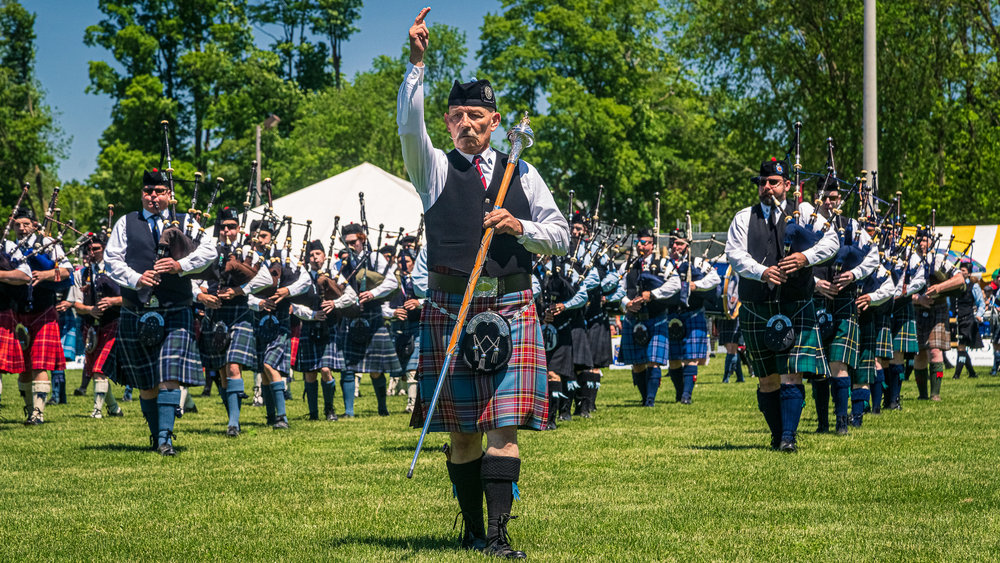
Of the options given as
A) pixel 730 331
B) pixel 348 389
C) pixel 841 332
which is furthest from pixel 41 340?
pixel 730 331

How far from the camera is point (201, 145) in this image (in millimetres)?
30812

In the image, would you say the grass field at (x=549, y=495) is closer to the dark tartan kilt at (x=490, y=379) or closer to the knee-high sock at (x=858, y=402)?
the knee-high sock at (x=858, y=402)

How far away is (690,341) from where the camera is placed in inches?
487

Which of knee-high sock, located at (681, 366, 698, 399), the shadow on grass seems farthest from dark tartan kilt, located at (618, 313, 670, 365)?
the shadow on grass

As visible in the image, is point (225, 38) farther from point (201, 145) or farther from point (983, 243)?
point (983, 243)

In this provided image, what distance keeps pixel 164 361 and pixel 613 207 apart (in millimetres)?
26048

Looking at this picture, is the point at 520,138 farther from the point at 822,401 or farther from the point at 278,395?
the point at 278,395

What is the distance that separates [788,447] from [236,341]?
171 inches

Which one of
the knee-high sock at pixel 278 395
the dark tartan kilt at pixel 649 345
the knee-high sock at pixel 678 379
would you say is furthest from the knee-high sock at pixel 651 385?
the knee-high sock at pixel 278 395

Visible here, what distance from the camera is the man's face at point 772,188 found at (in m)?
7.46

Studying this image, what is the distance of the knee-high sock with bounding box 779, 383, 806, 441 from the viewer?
7.36 m

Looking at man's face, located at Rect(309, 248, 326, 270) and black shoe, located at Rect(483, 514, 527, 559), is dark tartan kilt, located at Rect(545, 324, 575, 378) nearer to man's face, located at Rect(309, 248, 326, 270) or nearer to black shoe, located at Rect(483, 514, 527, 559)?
man's face, located at Rect(309, 248, 326, 270)

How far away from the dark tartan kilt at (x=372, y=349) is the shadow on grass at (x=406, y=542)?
19.7 ft

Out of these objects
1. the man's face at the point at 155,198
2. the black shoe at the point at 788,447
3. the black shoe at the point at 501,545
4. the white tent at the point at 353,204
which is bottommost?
the black shoe at the point at 501,545
